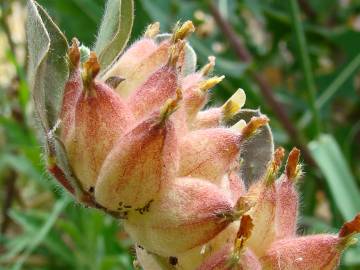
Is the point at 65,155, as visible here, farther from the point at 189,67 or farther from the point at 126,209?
the point at 189,67

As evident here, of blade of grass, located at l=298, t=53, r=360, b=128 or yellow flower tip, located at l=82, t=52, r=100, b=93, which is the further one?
blade of grass, located at l=298, t=53, r=360, b=128

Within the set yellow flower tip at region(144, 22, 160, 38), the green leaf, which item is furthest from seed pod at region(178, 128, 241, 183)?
the green leaf

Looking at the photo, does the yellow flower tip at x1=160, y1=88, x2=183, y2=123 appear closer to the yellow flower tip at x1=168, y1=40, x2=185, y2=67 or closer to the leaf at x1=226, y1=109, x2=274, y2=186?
the yellow flower tip at x1=168, y1=40, x2=185, y2=67

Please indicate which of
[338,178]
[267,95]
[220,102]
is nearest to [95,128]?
[338,178]

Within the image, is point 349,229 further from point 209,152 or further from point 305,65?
point 305,65

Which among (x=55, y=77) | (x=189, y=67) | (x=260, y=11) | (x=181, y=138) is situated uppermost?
(x=260, y=11)

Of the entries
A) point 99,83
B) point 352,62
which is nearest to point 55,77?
point 99,83
